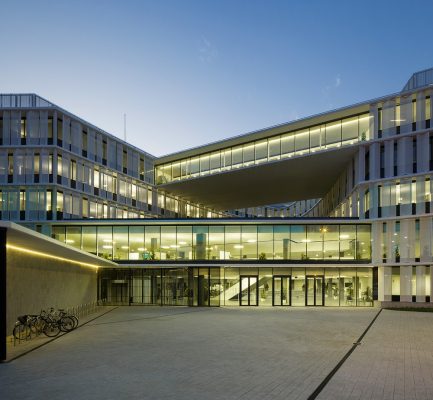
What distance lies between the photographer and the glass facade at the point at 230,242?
120 ft

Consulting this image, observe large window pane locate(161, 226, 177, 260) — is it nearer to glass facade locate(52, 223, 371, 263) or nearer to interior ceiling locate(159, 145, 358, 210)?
glass facade locate(52, 223, 371, 263)

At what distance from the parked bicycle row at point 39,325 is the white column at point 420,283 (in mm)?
25382

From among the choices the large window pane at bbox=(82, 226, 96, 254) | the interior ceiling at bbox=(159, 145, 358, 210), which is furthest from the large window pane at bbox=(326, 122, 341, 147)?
the large window pane at bbox=(82, 226, 96, 254)

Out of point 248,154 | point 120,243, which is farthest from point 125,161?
point 120,243

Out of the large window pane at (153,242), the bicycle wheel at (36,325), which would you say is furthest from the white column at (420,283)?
the bicycle wheel at (36,325)

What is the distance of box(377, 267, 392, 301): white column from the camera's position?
117 ft

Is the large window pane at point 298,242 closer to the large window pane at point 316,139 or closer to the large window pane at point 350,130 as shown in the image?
the large window pane at point 316,139

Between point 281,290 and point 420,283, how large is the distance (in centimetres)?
1020

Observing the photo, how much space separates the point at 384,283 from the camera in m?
35.8

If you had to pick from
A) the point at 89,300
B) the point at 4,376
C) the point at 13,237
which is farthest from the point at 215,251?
the point at 4,376

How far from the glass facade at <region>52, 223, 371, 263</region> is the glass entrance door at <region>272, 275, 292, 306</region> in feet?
5.38

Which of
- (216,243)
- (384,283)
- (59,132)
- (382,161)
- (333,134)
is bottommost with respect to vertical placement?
(384,283)

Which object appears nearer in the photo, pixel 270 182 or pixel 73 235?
pixel 73 235

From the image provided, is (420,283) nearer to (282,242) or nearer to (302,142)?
(282,242)
